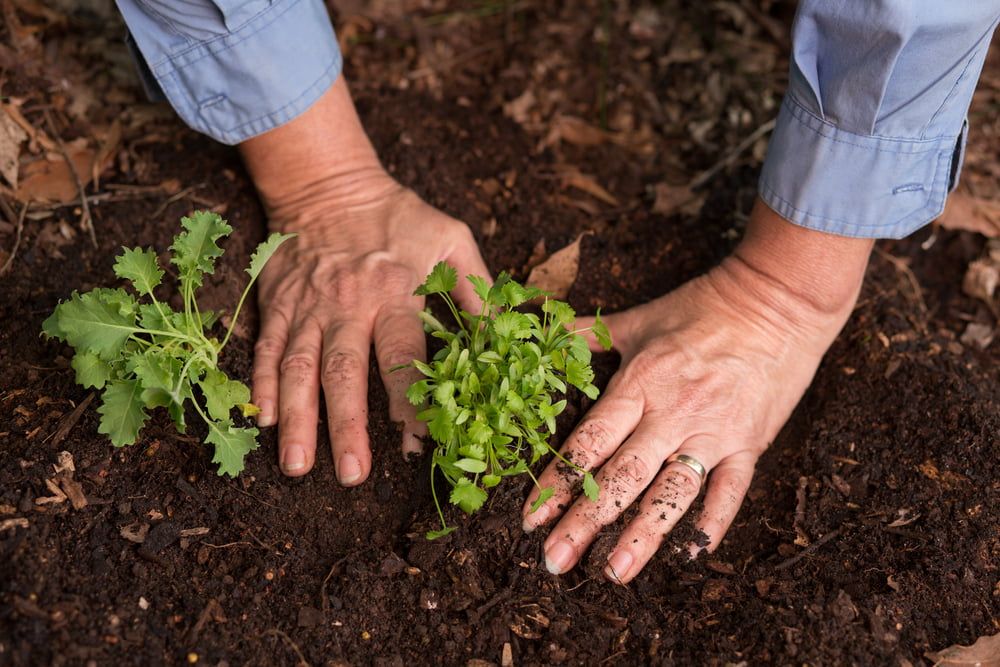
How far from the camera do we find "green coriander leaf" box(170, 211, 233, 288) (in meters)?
2.17

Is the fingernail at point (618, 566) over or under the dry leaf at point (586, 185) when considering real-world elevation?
under

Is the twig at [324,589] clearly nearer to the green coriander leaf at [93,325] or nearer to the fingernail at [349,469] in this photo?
the fingernail at [349,469]

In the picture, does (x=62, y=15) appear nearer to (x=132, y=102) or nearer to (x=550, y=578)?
(x=132, y=102)

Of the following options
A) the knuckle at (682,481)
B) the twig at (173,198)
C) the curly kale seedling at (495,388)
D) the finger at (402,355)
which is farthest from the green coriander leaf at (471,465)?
the twig at (173,198)

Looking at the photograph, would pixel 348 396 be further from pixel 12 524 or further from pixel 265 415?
pixel 12 524

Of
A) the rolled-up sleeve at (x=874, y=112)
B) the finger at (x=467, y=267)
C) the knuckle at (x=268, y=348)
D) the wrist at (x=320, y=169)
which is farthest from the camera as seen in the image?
the wrist at (x=320, y=169)

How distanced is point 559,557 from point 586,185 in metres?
1.64

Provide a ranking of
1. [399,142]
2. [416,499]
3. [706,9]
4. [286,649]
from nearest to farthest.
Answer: [286,649]
[416,499]
[399,142]
[706,9]

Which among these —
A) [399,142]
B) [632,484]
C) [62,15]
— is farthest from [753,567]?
[62,15]

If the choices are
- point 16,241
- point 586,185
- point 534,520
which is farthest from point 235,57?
point 534,520

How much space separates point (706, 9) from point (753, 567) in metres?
2.80

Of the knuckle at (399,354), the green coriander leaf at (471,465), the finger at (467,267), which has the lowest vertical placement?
the knuckle at (399,354)

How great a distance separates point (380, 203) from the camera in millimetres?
2865

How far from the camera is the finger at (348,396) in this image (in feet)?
7.66
